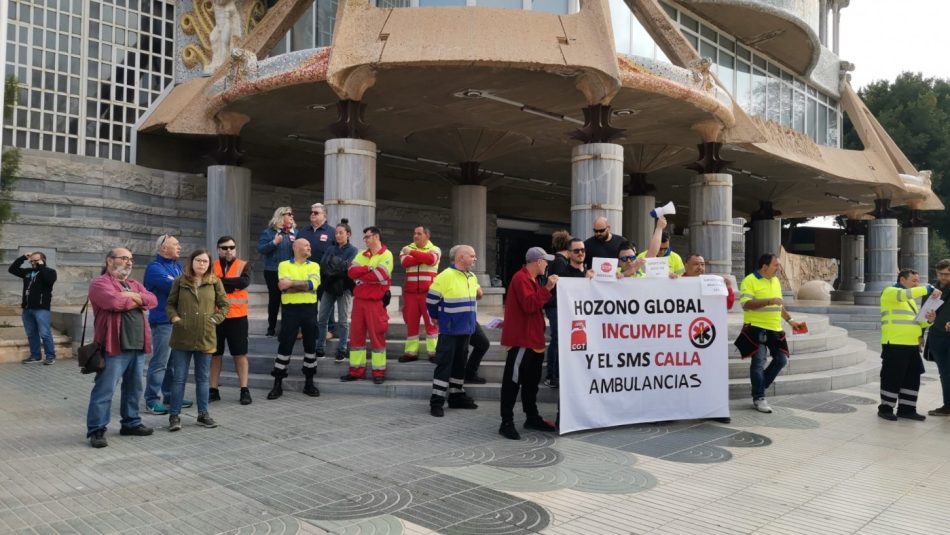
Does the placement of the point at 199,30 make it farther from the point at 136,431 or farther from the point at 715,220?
the point at 715,220

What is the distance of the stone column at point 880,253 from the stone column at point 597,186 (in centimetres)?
1793

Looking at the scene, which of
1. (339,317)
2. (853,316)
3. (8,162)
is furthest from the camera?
(853,316)

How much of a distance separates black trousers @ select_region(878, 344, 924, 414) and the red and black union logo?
7.40ft

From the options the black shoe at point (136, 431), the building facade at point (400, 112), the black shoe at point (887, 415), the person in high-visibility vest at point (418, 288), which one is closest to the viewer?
the black shoe at point (136, 431)

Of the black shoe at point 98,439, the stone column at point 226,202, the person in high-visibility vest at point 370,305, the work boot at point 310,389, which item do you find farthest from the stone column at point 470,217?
the black shoe at point 98,439

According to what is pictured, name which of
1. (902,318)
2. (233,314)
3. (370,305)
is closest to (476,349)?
(370,305)

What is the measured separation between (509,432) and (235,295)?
3.45 m

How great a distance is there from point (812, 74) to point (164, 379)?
2492 cm

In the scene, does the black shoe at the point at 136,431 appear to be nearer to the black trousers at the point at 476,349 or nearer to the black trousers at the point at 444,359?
the black trousers at the point at 444,359

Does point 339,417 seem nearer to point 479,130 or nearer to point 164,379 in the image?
point 164,379

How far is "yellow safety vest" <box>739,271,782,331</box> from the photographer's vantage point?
7.77 m

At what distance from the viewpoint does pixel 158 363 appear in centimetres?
724

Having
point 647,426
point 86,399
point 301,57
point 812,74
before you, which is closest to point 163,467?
point 86,399

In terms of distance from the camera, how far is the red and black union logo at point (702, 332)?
7.34m
